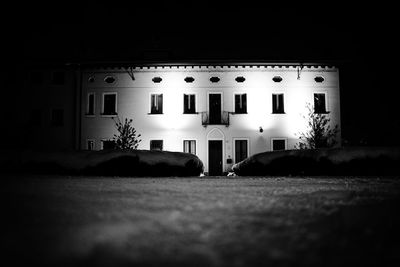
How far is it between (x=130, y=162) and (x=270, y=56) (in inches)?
771

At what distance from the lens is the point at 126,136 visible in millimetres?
23391

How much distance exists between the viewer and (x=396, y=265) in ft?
2.86

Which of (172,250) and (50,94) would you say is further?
(50,94)

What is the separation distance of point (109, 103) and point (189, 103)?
18.7ft

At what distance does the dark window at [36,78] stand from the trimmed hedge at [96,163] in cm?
1941

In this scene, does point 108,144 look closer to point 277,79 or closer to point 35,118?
point 35,118

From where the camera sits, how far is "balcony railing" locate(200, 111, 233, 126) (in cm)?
2464

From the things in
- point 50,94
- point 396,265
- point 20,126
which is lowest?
point 396,265

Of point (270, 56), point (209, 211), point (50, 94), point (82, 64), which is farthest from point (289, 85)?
point (209, 211)

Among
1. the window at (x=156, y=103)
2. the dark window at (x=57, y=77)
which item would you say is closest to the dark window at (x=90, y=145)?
the window at (x=156, y=103)

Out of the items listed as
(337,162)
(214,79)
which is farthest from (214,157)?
(337,162)

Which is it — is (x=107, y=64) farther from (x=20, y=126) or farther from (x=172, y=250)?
(x=172, y=250)

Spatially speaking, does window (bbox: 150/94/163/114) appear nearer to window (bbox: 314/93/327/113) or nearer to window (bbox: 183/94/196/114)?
window (bbox: 183/94/196/114)

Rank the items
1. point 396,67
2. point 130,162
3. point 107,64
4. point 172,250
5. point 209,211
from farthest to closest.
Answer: point 396,67
point 107,64
point 130,162
point 209,211
point 172,250
